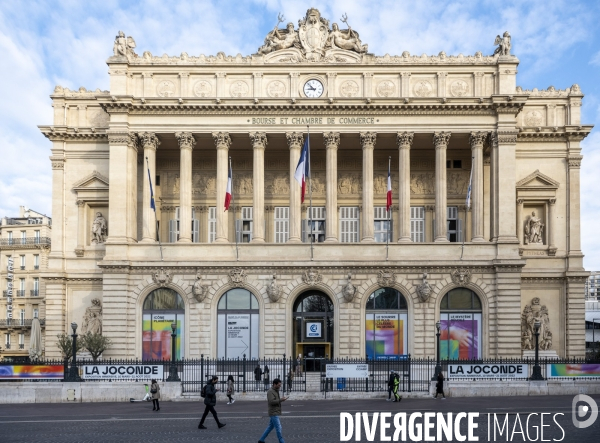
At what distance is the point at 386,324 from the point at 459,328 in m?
5.08

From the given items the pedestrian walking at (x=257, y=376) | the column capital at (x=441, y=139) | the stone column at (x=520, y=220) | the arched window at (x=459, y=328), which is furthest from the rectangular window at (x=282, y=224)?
the stone column at (x=520, y=220)

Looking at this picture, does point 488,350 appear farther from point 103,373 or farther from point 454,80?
point 103,373

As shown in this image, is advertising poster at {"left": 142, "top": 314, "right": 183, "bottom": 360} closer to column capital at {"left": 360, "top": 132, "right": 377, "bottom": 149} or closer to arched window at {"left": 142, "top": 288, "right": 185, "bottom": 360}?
arched window at {"left": 142, "top": 288, "right": 185, "bottom": 360}

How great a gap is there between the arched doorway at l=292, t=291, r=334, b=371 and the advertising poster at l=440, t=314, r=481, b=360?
7886 millimetres

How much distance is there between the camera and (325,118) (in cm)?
5812

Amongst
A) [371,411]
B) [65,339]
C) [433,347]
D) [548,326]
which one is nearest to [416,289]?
[433,347]

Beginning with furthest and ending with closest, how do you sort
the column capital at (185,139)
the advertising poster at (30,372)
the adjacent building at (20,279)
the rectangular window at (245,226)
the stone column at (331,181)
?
the adjacent building at (20,279) < the rectangular window at (245,226) < the column capital at (185,139) < the stone column at (331,181) < the advertising poster at (30,372)

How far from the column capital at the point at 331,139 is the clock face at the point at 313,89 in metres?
3.03

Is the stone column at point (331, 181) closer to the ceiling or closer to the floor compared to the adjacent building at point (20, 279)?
closer to the ceiling

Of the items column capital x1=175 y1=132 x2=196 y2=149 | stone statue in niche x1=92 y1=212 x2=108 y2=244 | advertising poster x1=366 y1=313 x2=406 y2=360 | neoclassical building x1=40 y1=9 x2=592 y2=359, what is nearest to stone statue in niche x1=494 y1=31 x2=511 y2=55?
neoclassical building x1=40 y1=9 x2=592 y2=359

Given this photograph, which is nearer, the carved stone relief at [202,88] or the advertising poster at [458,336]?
the advertising poster at [458,336]

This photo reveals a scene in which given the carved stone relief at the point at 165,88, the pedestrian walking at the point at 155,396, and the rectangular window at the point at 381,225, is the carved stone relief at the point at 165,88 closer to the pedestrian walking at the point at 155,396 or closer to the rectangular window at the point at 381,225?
the rectangular window at the point at 381,225

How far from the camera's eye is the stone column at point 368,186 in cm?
5734

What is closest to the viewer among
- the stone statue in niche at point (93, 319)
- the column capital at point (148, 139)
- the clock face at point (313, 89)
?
the column capital at point (148, 139)
